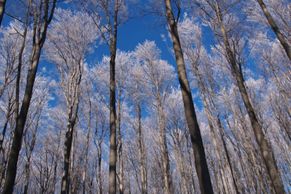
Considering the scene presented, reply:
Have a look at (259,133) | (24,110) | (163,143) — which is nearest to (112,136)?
(24,110)

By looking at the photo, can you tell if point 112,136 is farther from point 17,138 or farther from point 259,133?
point 259,133

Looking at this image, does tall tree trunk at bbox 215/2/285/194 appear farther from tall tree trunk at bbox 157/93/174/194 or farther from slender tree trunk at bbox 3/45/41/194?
slender tree trunk at bbox 3/45/41/194

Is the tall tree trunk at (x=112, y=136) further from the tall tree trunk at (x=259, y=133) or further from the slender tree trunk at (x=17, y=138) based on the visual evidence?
the tall tree trunk at (x=259, y=133)

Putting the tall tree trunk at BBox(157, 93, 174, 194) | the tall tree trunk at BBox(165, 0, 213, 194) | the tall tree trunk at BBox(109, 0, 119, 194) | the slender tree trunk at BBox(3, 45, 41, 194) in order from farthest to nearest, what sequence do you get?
the tall tree trunk at BBox(157, 93, 174, 194) < the tall tree trunk at BBox(109, 0, 119, 194) < the slender tree trunk at BBox(3, 45, 41, 194) < the tall tree trunk at BBox(165, 0, 213, 194)

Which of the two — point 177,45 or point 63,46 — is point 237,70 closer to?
point 177,45

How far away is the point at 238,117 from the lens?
13.2m

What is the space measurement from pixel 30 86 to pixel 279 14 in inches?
458

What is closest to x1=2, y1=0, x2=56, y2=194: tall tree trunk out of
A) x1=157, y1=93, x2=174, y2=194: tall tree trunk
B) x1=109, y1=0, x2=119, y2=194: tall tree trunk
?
x1=109, y1=0, x2=119, y2=194: tall tree trunk

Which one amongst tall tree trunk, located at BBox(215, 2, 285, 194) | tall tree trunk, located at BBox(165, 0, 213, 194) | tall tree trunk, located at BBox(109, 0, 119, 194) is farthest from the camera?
tall tree trunk, located at BBox(109, 0, 119, 194)

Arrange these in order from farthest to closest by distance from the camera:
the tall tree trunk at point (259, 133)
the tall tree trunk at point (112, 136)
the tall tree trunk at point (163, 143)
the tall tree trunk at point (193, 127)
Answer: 1. the tall tree trunk at point (163, 143)
2. the tall tree trunk at point (112, 136)
3. the tall tree trunk at point (259, 133)
4. the tall tree trunk at point (193, 127)

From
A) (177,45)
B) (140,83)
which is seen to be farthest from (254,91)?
(177,45)

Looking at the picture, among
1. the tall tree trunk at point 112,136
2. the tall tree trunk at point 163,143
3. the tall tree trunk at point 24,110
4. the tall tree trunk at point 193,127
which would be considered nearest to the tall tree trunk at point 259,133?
the tall tree trunk at point 193,127

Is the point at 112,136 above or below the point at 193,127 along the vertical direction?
above

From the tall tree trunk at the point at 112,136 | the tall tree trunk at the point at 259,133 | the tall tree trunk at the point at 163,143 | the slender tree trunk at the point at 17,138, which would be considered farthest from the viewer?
the tall tree trunk at the point at 163,143
